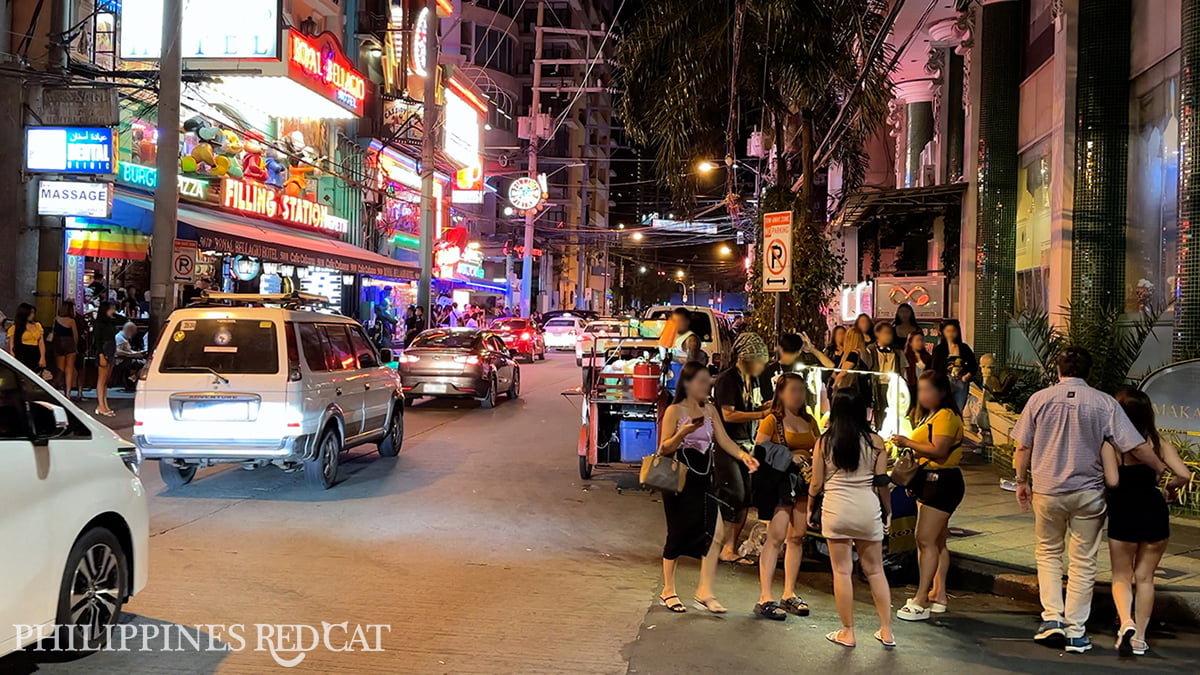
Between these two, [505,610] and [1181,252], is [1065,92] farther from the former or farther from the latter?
[505,610]

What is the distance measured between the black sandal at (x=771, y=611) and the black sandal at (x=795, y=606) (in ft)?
0.18

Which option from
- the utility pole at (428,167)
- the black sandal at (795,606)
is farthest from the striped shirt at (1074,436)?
the utility pole at (428,167)

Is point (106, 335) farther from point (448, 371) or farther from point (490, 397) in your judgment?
point (490, 397)

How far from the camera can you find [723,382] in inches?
293

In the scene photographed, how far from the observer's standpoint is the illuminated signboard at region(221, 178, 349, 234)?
22578 millimetres

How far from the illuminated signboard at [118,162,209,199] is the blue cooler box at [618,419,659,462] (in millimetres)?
11387

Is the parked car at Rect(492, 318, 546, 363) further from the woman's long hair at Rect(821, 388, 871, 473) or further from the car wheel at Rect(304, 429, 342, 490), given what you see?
the woman's long hair at Rect(821, 388, 871, 473)

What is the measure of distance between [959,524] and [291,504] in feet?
21.2

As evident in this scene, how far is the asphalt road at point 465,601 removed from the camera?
526 cm

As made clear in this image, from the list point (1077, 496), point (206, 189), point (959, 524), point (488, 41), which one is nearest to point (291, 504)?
point (959, 524)

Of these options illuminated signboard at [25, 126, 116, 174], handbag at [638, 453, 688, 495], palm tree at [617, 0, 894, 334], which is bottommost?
handbag at [638, 453, 688, 495]

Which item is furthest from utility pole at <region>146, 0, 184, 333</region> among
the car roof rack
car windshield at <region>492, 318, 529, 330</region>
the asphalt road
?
car windshield at <region>492, 318, 529, 330</region>

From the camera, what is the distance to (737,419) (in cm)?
727

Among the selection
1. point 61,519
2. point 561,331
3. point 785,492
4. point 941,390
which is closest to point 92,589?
point 61,519
